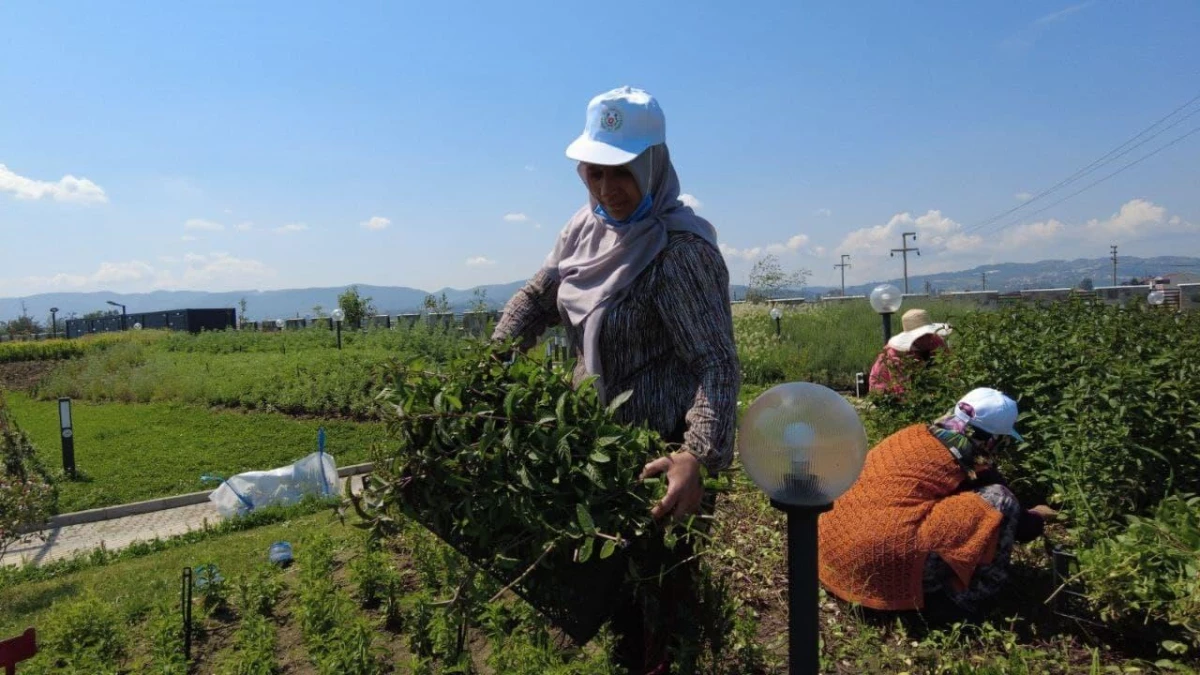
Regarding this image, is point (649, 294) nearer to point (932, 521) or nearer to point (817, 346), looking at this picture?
point (932, 521)

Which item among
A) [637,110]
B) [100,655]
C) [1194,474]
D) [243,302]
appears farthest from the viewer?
[243,302]

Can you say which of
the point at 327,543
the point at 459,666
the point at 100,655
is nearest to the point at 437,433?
the point at 459,666

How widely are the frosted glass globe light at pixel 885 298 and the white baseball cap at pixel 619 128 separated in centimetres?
753

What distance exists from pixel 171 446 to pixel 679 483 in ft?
36.6

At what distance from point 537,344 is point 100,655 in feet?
7.37

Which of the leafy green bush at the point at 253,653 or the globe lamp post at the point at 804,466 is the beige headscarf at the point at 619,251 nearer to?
the globe lamp post at the point at 804,466

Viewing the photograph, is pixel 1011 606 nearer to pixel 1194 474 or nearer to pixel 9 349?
pixel 1194 474

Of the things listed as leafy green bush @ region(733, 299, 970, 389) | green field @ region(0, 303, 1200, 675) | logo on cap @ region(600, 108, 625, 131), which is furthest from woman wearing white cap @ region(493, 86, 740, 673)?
leafy green bush @ region(733, 299, 970, 389)

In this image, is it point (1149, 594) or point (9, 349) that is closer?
point (1149, 594)

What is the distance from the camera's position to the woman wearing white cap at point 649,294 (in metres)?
1.67

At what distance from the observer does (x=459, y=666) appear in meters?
2.25

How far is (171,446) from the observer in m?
10.6

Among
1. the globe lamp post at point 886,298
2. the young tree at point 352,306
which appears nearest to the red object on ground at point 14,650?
the globe lamp post at point 886,298

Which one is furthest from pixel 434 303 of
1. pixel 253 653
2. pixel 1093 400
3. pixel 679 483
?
pixel 679 483
